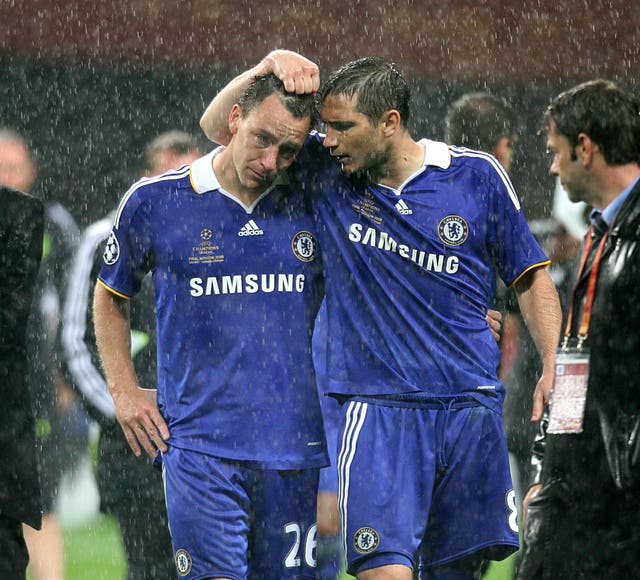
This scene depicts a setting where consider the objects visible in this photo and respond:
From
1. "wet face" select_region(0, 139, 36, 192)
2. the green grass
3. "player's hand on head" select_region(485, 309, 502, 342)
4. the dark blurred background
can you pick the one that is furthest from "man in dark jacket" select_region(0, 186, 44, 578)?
the dark blurred background

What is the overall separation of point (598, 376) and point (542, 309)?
966mm

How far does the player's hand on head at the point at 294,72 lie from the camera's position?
15.3ft

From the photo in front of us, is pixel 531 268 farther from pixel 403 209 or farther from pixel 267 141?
pixel 267 141

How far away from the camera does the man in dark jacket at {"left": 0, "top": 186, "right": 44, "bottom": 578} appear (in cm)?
488

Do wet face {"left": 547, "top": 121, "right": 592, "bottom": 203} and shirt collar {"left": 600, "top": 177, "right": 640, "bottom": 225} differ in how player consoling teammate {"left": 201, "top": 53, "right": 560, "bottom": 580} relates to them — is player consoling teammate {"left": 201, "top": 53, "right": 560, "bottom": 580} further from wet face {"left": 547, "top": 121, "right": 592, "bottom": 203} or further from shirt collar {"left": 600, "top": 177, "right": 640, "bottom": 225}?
shirt collar {"left": 600, "top": 177, "right": 640, "bottom": 225}

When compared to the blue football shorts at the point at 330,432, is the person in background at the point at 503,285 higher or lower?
higher

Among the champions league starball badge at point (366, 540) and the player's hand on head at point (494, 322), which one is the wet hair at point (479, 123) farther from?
the champions league starball badge at point (366, 540)

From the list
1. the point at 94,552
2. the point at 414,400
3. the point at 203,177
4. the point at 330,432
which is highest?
the point at 203,177

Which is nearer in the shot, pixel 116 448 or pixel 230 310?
pixel 230 310

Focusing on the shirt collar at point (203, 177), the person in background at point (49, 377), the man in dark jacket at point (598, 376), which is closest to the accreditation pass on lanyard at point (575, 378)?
the man in dark jacket at point (598, 376)

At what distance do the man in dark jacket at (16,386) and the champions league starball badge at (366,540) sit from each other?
105 cm

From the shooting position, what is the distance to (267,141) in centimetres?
459

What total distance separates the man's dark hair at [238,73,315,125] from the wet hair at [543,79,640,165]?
2.95 feet

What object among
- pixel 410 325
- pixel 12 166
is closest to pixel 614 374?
pixel 410 325
